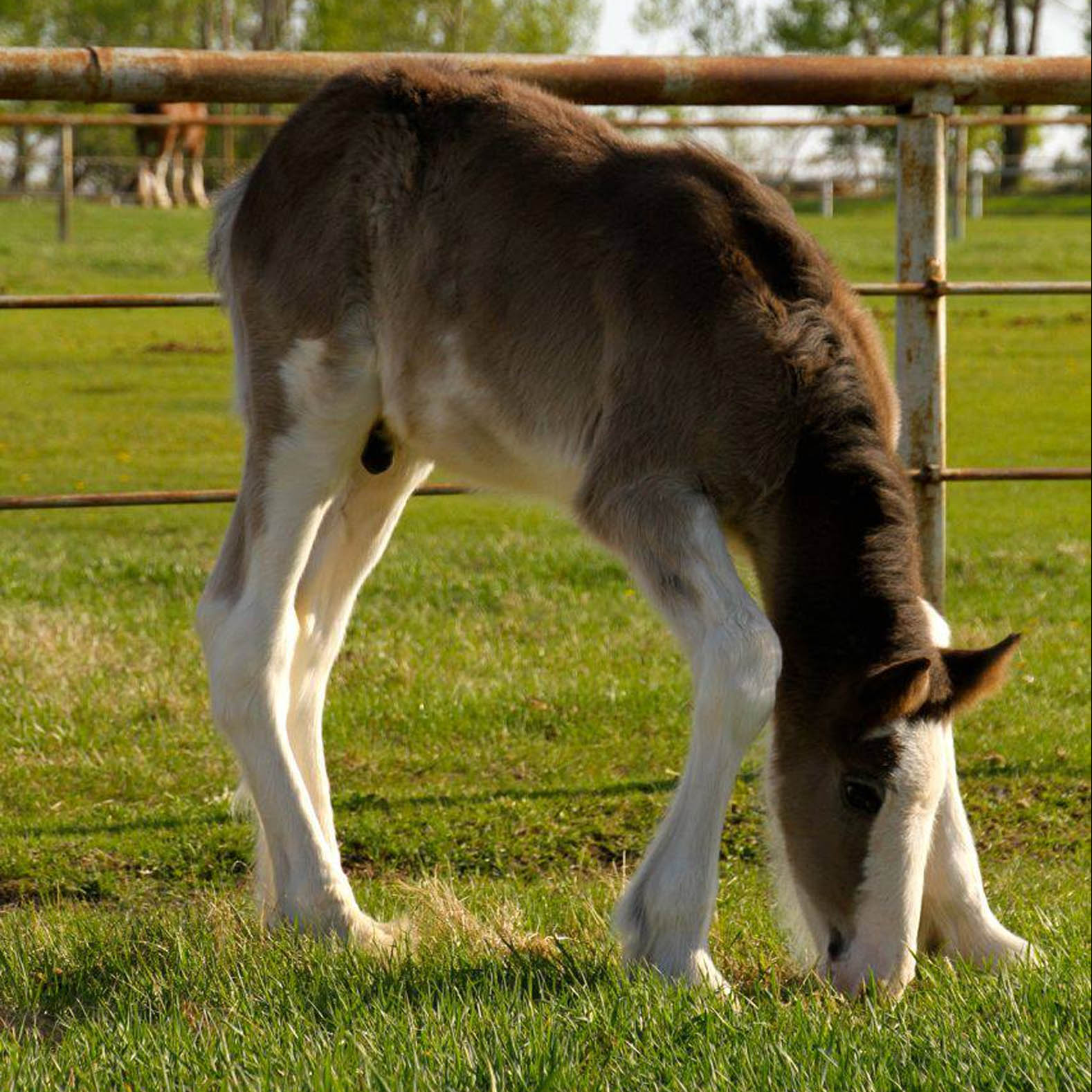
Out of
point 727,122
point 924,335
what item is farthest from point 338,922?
point 727,122

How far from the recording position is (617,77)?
501 centimetres

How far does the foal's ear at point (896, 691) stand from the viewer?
3.22 m

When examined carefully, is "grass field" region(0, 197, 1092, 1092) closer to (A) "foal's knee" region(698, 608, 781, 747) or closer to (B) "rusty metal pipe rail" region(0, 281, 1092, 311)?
(A) "foal's knee" region(698, 608, 781, 747)

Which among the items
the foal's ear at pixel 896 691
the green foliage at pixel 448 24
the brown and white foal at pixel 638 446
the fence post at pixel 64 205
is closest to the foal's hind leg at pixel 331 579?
the brown and white foal at pixel 638 446

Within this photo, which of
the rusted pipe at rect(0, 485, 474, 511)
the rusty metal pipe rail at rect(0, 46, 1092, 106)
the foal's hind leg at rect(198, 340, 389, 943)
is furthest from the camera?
the rusted pipe at rect(0, 485, 474, 511)

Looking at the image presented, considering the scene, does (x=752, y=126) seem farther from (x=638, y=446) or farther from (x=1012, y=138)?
(x=1012, y=138)

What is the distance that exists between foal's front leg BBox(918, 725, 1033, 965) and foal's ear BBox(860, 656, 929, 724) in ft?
1.34

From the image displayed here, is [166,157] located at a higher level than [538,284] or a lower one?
lower

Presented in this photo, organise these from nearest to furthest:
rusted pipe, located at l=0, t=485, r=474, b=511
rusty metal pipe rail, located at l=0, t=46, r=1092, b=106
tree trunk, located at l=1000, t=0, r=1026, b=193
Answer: rusty metal pipe rail, located at l=0, t=46, r=1092, b=106
rusted pipe, located at l=0, t=485, r=474, b=511
tree trunk, located at l=1000, t=0, r=1026, b=193

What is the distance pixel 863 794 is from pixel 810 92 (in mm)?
2519

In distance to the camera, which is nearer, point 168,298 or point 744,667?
point 744,667

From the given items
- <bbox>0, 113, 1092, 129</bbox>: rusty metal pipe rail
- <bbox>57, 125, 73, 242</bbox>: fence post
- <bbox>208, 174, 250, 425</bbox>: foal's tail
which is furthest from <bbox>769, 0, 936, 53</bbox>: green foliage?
<bbox>208, 174, 250, 425</bbox>: foal's tail

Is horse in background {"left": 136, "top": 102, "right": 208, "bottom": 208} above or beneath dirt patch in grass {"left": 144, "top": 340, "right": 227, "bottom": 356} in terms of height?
above

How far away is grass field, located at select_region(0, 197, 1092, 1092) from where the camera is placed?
9.36 ft
